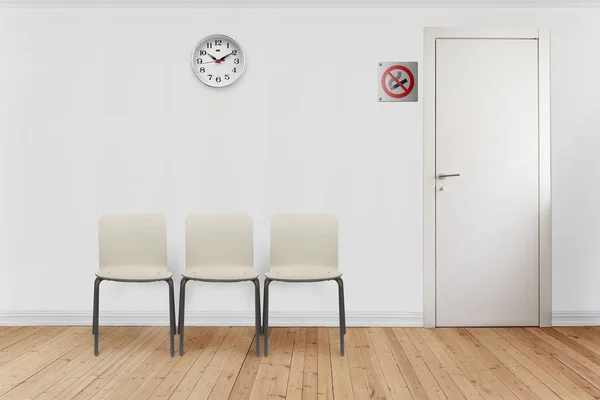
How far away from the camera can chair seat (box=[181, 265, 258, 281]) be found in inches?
104

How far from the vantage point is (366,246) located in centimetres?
315

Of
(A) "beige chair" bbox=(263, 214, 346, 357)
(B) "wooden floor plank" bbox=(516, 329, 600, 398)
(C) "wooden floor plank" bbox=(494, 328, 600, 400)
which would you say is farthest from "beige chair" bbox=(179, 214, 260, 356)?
(B) "wooden floor plank" bbox=(516, 329, 600, 398)

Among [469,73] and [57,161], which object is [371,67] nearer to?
[469,73]

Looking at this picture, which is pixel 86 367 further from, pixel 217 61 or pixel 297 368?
pixel 217 61

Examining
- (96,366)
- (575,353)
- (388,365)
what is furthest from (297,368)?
(575,353)

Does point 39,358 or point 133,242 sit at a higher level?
point 133,242

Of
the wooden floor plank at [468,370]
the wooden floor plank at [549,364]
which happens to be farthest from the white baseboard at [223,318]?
the wooden floor plank at [549,364]

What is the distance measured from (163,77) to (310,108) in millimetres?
1089

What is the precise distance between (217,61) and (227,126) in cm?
47

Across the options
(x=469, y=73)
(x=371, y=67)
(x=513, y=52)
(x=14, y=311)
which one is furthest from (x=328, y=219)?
(x=14, y=311)

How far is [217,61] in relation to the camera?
10.2ft

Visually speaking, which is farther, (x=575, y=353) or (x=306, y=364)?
(x=575, y=353)

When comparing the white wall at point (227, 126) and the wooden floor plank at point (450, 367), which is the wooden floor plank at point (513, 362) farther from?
the white wall at point (227, 126)

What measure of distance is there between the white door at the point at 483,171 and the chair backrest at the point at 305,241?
827mm
